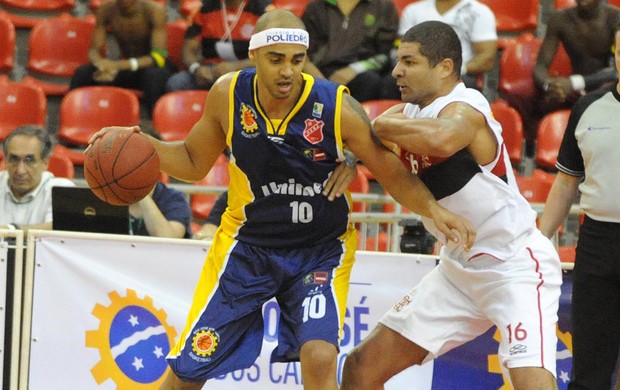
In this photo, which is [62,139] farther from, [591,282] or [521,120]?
[591,282]

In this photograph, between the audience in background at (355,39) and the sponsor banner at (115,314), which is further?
the audience in background at (355,39)

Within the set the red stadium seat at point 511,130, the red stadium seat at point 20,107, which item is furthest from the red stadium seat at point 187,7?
the red stadium seat at point 511,130

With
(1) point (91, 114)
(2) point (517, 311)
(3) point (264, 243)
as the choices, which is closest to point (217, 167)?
(1) point (91, 114)

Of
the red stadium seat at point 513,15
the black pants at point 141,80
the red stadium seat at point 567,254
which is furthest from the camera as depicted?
the red stadium seat at point 513,15

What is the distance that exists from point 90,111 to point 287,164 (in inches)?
184

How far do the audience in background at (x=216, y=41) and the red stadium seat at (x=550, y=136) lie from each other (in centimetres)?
233

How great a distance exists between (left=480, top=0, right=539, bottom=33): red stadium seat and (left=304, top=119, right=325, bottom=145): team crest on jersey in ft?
18.1

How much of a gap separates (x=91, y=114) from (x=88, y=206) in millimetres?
2980

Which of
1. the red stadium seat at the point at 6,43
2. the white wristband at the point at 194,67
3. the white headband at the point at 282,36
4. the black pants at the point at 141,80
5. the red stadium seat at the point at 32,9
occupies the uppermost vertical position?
the red stadium seat at the point at 32,9

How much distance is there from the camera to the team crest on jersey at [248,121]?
4.80m

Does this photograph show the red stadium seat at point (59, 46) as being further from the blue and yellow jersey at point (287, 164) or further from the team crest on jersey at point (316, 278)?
the team crest on jersey at point (316, 278)

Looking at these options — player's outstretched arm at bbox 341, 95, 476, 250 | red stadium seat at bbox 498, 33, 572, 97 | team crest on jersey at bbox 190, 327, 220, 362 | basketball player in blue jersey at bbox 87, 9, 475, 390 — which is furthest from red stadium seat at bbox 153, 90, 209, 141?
player's outstretched arm at bbox 341, 95, 476, 250

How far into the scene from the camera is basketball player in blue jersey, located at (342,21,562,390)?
4566 mm

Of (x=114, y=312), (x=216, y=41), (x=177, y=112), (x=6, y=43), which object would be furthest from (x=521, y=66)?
(x=114, y=312)
